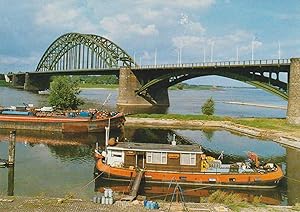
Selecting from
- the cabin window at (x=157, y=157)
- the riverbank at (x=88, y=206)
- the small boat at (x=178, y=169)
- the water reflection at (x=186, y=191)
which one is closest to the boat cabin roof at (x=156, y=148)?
the small boat at (x=178, y=169)

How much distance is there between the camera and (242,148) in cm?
4422

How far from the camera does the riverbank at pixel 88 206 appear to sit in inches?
740

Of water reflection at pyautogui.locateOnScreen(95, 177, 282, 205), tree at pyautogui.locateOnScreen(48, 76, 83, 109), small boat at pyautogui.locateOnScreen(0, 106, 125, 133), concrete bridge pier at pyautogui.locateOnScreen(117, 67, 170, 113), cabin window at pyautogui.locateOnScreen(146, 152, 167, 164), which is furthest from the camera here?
concrete bridge pier at pyautogui.locateOnScreen(117, 67, 170, 113)

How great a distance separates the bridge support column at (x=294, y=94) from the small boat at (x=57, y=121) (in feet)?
80.7

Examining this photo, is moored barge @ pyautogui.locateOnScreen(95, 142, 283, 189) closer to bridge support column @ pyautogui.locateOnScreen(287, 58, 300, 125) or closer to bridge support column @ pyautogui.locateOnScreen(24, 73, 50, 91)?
bridge support column @ pyautogui.locateOnScreen(287, 58, 300, 125)

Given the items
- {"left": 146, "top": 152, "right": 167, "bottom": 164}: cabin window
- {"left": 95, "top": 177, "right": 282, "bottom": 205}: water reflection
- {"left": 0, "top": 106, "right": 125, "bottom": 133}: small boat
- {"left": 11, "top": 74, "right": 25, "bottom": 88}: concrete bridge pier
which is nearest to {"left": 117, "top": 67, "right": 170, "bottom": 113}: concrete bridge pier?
{"left": 0, "top": 106, "right": 125, "bottom": 133}: small boat

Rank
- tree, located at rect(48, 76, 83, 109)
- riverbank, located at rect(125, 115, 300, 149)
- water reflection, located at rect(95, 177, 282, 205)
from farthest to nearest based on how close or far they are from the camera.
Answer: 1. tree, located at rect(48, 76, 83, 109)
2. riverbank, located at rect(125, 115, 300, 149)
3. water reflection, located at rect(95, 177, 282, 205)

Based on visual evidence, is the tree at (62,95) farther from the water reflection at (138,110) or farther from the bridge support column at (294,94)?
the bridge support column at (294,94)

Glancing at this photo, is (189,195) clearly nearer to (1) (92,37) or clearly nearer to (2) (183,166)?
(2) (183,166)

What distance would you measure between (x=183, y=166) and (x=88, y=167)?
8.39 meters

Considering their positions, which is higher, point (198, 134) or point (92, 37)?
point (92, 37)

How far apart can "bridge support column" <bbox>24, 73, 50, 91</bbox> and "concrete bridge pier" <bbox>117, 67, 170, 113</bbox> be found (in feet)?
266

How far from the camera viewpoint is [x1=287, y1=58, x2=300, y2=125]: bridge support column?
56.2m

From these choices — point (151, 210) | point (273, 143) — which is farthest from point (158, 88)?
point (151, 210)
